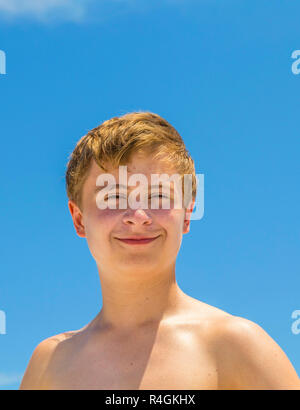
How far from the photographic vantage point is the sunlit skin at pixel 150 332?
3.73 meters

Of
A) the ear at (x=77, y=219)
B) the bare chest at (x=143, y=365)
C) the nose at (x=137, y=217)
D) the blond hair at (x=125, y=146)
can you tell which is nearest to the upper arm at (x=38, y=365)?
the bare chest at (x=143, y=365)

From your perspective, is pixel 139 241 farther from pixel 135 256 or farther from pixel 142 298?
pixel 142 298

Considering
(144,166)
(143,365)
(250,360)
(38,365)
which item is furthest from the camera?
(38,365)

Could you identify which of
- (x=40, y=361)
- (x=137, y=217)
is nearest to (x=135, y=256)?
(x=137, y=217)

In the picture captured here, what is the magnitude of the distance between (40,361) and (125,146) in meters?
1.66

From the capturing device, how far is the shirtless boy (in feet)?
12.3

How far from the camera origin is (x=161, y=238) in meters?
3.97

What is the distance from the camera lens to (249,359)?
369 centimetres

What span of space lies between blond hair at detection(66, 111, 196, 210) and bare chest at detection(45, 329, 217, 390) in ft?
3.36

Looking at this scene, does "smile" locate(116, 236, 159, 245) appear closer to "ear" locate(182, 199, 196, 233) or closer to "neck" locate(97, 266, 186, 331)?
"neck" locate(97, 266, 186, 331)

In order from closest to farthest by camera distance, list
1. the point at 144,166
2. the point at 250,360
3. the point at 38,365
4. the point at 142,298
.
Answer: the point at 250,360 → the point at 144,166 → the point at 142,298 → the point at 38,365

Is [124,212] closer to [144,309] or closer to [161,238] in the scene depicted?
[161,238]
